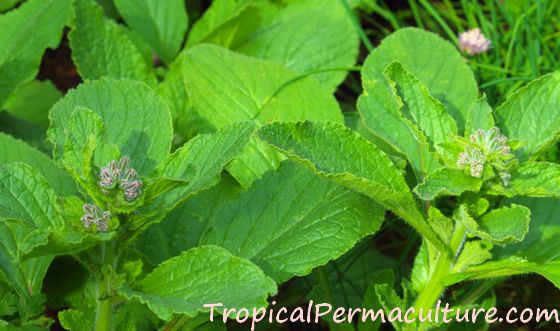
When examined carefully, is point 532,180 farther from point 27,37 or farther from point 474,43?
point 27,37

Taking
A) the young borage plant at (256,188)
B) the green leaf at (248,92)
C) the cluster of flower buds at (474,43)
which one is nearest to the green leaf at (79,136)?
the young borage plant at (256,188)

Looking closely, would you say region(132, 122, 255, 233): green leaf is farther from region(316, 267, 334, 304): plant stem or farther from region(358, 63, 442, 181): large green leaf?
region(316, 267, 334, 304): plant stem

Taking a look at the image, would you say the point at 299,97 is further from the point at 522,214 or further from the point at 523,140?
the point at 522,214

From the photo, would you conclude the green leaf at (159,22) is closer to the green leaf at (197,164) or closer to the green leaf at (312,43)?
the green leaf at (312,43)

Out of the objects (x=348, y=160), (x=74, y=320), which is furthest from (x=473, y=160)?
(x=74, y=320)

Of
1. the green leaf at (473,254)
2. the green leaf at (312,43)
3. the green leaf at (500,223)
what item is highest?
the green leaf at (312,43)

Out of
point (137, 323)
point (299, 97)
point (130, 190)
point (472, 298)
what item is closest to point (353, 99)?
point (299, 97)

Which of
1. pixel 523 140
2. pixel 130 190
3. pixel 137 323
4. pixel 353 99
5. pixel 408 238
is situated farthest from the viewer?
pixel 353 99
